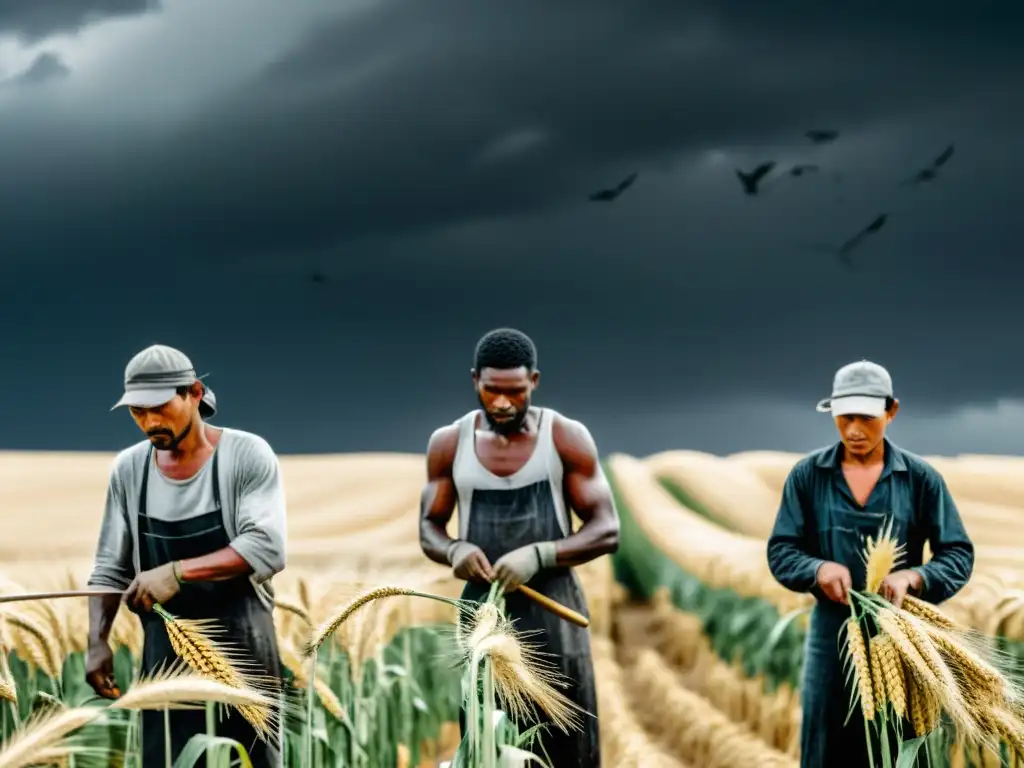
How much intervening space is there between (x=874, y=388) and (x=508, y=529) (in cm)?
147

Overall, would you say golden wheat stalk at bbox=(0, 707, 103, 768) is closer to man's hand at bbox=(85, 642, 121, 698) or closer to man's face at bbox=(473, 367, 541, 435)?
man's hand at bbox=(85, 642, 121, 698)

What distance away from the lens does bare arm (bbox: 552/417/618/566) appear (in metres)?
5.14

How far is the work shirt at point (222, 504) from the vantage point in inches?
187

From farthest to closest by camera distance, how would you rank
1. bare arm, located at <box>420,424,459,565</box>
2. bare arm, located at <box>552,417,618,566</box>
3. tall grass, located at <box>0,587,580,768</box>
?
1. bare arm, located at <box>420,424,459,565</box>
2. bare arm, located at <box>552,417,618,566</box>
3. tall grass, located at <box>0,587,580,768</box>

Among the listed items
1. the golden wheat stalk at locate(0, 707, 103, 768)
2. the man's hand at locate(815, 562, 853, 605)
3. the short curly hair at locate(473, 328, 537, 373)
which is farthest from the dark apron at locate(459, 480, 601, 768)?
the golden wheat stalk at locate(0, 707, 103, 768)

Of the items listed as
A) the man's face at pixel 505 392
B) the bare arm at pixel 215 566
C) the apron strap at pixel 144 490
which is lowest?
the bare arm at pixel 215 566

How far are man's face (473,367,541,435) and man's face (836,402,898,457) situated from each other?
118cm

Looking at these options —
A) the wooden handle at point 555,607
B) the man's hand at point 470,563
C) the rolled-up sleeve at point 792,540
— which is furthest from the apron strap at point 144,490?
the rolled-up sleeve at point 792,540

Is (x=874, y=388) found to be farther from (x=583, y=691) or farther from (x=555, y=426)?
(x=583, y=691)

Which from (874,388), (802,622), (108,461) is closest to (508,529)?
(874,388)

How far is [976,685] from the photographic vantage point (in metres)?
4.02

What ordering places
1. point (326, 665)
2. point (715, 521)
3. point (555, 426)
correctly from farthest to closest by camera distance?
point (715, 521)
point (326, 665)
point (555, 426)

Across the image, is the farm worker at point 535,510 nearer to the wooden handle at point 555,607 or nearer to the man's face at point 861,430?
the wooden handle at point 555,607

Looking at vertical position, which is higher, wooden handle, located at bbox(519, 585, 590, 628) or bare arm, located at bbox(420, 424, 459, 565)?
bare arm, located at bbox(420, 424, 459, 565)
